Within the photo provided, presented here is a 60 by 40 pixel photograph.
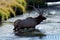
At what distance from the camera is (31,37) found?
15.5 metres

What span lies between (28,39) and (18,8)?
13.8 meters

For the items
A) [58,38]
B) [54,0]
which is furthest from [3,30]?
[54,0]

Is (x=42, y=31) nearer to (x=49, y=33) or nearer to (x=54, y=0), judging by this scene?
(x=49, y=33)

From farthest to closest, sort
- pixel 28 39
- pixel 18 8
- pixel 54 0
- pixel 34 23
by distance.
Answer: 1. pixel 54 0
2. pixel 18 8
3. pixel 34 23
4. pixel 28 39

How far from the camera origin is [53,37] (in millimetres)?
15406

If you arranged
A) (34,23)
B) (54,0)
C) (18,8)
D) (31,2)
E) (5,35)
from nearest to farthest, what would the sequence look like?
(5,35) < (34,23) < (18,8) < (31,2) < (54,0)

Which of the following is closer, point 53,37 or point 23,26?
point 53,37

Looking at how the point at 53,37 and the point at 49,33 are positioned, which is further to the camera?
the point at 49,33

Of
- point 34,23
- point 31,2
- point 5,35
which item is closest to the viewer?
point 5,35

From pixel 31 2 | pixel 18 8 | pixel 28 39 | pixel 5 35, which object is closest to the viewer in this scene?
pixel 28 39

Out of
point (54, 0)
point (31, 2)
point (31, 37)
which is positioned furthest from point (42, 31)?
point (54, 0)

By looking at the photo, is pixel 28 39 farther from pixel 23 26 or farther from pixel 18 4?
pixel 18 4

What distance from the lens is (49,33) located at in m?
16.6

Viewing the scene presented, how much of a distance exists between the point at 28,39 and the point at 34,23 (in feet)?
8.77
